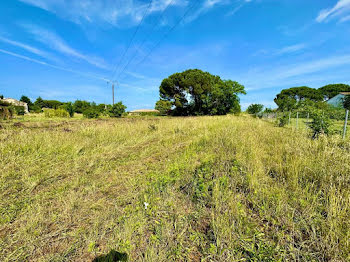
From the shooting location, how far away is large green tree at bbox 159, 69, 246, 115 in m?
28.7

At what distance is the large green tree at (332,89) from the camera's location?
46219mm

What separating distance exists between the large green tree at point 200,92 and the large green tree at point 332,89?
41827 mm

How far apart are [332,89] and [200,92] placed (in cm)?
5206

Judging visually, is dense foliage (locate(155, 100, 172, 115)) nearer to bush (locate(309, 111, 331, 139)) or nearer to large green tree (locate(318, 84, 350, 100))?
bush (locate(309, 111, 331, 139))

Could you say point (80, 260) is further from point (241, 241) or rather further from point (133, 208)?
point (241, 241)

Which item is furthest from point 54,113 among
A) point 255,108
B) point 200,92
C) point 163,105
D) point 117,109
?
point 255,108

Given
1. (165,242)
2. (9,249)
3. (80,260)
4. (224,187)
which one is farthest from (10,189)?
(224,187)

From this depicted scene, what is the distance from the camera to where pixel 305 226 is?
55.6 inches

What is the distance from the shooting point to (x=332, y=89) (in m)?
47.3

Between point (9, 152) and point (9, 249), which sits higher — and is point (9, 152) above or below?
above

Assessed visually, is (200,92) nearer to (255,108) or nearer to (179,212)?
(255,108)

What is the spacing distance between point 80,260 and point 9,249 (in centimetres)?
75

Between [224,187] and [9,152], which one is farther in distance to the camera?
[9,152]

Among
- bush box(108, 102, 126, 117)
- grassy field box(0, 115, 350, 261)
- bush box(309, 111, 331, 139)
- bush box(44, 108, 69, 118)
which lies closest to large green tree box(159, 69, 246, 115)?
bush box(108, 102, 126, 117)
